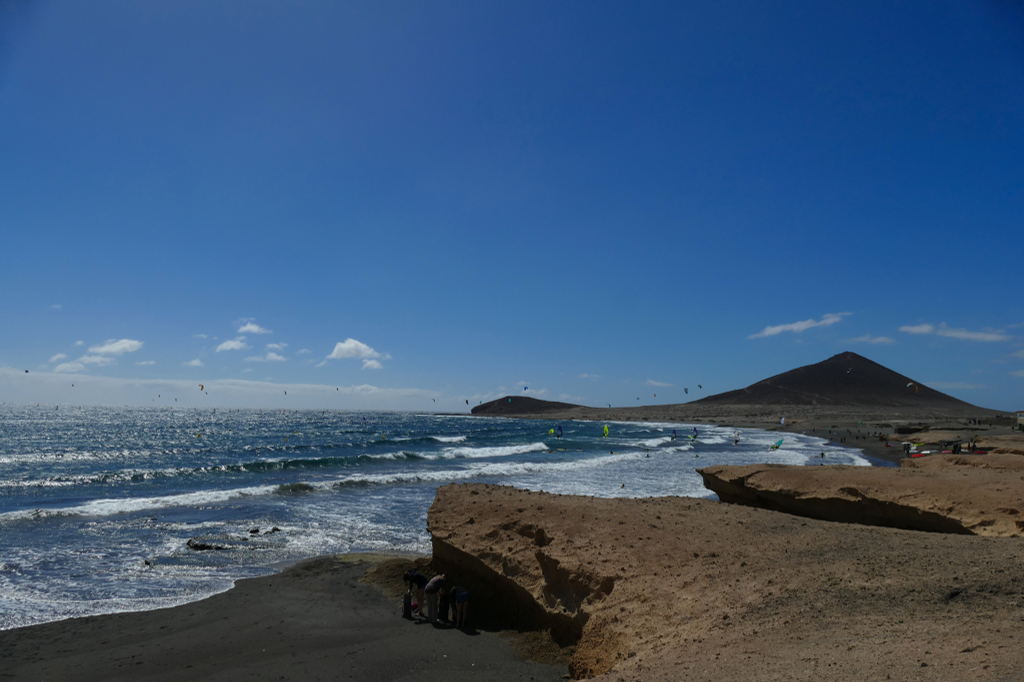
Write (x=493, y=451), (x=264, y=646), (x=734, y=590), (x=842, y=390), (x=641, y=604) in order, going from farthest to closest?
1. (x=842, y=390)
2. (x=493, y=451)
3. (x=264, y=646)
4. (x=641, y=604)
5. (x=734, y=590)

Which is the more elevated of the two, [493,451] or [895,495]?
[895,495]

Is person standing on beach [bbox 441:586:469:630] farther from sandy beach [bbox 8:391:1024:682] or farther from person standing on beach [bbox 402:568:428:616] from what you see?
person standing on beach [bbox 402:568:428:616]

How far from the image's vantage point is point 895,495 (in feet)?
38.9

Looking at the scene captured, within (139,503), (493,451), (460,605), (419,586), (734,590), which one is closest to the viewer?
(734,590)

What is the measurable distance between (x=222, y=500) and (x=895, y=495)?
24.7 m

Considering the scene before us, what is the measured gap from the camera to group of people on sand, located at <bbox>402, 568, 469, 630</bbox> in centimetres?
927

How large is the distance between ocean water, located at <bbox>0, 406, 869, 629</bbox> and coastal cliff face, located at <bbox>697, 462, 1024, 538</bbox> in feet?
24.5

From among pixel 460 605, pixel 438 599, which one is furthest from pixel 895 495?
pixel 438 599

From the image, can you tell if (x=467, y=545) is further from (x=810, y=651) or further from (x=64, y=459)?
(x=64, y=459)

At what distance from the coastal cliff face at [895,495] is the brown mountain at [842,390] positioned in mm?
111025

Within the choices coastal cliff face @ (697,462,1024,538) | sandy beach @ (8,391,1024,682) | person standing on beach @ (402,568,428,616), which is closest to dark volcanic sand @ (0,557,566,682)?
sandy beach @ (8,391,1024,682)

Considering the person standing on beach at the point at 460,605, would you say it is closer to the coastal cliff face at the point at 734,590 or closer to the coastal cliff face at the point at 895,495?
the coastal cliff face at the point at 734,590

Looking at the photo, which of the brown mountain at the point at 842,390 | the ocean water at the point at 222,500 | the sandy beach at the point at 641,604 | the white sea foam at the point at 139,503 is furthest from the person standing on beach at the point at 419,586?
the brown mountain at the point at 842,390

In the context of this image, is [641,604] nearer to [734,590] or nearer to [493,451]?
[734,590]
